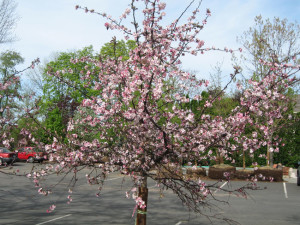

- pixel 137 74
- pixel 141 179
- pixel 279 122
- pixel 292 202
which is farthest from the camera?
pixel 279 122

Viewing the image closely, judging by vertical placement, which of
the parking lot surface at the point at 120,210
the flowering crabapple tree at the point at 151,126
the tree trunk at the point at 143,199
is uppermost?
the flowering crabapple tree at the point at 151,126

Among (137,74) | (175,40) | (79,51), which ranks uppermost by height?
(79,51)

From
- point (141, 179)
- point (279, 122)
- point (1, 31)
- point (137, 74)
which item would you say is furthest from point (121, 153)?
point (279, 122)

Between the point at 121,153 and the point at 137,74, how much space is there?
1244 mm

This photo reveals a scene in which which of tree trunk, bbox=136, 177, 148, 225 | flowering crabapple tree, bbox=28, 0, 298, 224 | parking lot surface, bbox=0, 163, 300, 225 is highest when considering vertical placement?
flowering crabapple tree, bbox=28, 0, 298, 224

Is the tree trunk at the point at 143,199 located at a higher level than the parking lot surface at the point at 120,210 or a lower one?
higher

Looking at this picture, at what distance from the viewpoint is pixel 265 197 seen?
14.3 meters

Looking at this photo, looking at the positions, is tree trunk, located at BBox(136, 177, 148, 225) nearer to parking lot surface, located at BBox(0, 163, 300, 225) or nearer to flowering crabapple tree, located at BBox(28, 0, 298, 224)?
flowering crabapple tree, located at BBox(28, 0, 298, 224)

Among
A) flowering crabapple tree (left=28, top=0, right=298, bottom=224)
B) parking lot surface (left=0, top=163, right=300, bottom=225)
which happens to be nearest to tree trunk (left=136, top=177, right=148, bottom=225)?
flowering crabapple tree (left=28, top=0, right=298, bottom=224)

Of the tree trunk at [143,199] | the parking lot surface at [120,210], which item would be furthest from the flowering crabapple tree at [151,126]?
the parking lot surface at [120,210]

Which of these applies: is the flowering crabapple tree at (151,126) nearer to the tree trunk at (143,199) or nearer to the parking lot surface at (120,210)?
the tree trunk at (143,199)

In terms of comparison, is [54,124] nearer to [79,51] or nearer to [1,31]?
[79,51]

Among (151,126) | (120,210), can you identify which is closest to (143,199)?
(151,126)

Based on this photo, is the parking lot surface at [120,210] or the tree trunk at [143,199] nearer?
the tree trunk at [143,199]
